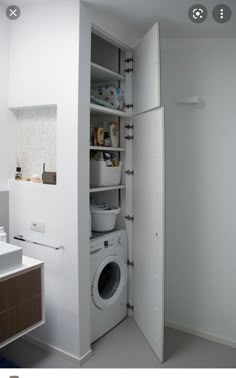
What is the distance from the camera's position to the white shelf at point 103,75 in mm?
2420

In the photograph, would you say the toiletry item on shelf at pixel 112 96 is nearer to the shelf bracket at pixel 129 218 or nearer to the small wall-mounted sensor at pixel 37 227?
the shelf bracket at pixel 129 218

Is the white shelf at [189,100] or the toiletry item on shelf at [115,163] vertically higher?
the white shelf at [189,100]

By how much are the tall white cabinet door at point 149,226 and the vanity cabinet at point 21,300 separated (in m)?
0.86

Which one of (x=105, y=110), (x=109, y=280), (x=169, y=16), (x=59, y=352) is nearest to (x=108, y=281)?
(x=109, y=280)

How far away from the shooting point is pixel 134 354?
7.51ft

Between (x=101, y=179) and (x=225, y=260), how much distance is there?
1247mm

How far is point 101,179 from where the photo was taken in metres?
2.49

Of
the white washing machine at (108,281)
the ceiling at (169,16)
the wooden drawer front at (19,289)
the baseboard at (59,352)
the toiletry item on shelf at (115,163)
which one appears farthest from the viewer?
the toiletry item on shelf at (115,163)

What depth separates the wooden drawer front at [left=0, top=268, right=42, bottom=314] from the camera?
169cm

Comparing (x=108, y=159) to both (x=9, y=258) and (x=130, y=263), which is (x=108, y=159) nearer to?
(x=130, y=263)

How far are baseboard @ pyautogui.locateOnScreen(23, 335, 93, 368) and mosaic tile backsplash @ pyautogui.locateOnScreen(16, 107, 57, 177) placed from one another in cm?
134

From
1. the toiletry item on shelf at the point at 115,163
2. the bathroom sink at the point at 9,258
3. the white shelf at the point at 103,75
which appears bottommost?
the bathroom sink at the point at 9,258

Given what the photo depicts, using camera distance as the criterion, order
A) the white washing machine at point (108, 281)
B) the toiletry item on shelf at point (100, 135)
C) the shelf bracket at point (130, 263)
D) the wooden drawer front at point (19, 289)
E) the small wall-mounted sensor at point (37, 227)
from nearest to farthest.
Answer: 1. the wooden drawer front at point (19, 289)
2. the small wall-mounted sensor at point (37, 227)
3. the white washing machine at point (108, 281)
4. the toiletry item on shelf at point (100, 135)
5. the shelf bracket at point (130, 263)

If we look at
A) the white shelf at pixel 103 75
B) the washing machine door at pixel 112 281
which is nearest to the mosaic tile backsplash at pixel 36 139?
the white shelf at pixel 103 75
